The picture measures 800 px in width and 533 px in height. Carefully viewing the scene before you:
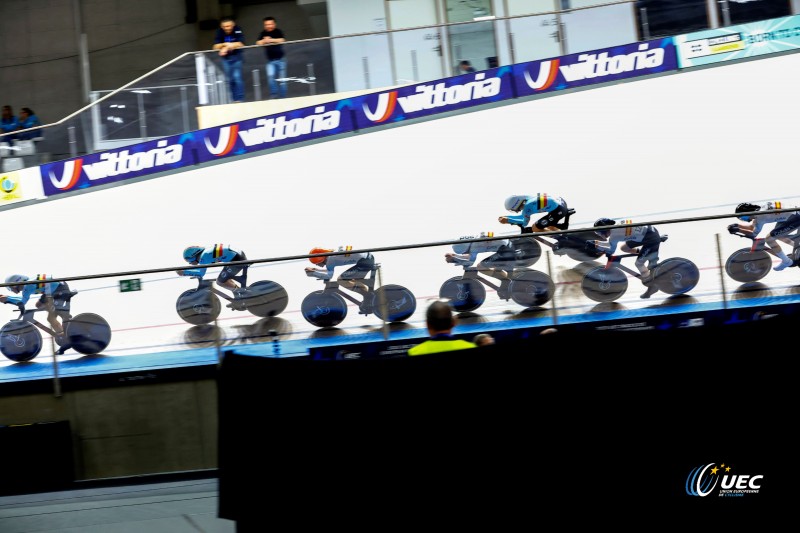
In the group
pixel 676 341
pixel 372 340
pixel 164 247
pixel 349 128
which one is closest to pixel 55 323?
pixel 372 340

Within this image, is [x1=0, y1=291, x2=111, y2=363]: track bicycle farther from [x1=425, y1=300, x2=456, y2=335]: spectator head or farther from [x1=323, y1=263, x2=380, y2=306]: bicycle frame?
[x1=425, y1=300, x2=456, y2=335]: spectator head

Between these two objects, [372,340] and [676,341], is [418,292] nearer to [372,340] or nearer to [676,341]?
[372,340]

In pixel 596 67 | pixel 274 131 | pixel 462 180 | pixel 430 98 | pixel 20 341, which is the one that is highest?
pixel 596 67

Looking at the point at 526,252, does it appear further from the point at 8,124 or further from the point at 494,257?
the point at 8,124

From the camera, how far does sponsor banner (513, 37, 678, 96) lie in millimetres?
18391

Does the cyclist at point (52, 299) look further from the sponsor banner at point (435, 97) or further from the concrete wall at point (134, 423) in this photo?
the sponsor banner at point (435, 97)

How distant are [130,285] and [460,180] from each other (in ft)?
30.7

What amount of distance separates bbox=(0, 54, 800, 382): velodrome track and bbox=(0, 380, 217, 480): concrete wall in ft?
28.9

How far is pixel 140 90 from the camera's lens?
17625mm

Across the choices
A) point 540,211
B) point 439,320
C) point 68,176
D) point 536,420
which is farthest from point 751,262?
point 68,176

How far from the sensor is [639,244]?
9891mm

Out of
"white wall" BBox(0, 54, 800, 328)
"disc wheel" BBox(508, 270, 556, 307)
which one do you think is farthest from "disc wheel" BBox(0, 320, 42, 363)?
"white wall" BBox(0, 54, 800, 328)

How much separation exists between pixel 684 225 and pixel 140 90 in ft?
35.9

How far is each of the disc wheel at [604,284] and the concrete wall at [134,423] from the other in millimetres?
3620
